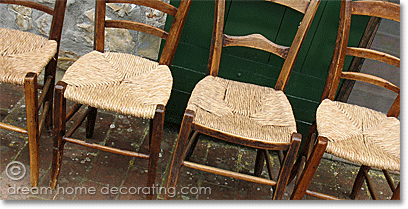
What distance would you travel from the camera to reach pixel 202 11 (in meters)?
2.05

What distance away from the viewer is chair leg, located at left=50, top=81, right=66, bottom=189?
1512mm

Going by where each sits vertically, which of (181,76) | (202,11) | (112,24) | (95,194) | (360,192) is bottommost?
(95,194)

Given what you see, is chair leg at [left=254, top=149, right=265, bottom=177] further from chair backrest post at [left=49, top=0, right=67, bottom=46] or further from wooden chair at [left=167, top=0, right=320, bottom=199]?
chair backrest post at [left=49, top=0, right=67, bottom=46]

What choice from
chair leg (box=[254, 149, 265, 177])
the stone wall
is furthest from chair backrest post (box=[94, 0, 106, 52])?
chair leg (box=[254, 149, 265, 177])

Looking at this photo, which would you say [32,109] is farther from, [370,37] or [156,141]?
[370,37]

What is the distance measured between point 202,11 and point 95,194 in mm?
1243

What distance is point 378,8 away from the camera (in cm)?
173

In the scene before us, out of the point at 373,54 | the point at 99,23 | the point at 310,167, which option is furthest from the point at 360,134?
the point at 99,23

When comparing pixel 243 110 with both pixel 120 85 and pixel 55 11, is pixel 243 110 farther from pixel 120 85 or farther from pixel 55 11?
pixel 55 11

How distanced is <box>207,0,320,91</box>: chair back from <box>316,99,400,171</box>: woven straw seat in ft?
1.08

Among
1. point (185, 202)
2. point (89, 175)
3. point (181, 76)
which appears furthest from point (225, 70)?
point (89, 175)

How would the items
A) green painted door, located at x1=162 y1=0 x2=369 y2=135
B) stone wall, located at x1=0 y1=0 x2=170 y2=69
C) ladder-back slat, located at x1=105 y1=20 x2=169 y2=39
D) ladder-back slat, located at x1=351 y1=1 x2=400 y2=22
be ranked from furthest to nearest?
stone wall, located at x1=0 y1=0 x2=170 y2=69 < green painted door, located at x1=162 y1=0 x2=369 y2=135 < ladder-back slat, located at x1=105 y1=20 x2=169 y2=39 < ladder-back slat, located at x1=351 y1=1 x2=400 y2=22

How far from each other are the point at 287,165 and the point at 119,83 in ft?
3.02

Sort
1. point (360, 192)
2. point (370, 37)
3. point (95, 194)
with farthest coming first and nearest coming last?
point (360, 192) → point (370, 37) → point (95, 194)
